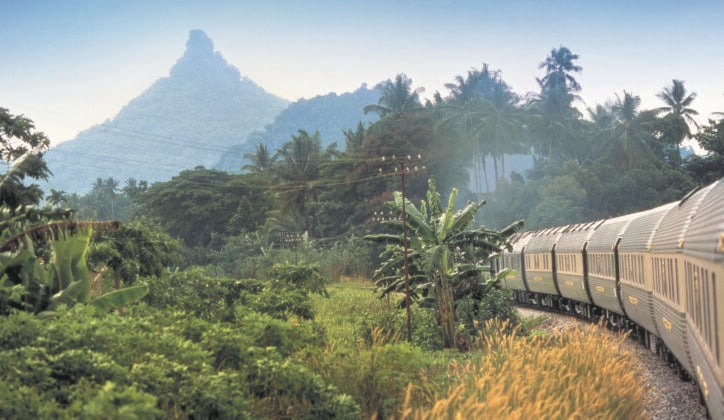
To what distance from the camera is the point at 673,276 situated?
1323 centimetres

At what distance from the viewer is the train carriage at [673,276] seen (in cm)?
1231

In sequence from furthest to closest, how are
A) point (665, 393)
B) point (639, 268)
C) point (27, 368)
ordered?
1. point (639, 268)
2. point (665, 393)
3. point (27, 368)

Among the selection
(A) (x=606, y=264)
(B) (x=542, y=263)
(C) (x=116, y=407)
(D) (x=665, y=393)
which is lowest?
(D) (x=665, y=393)

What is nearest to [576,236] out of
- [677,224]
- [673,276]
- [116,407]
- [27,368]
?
[677,224]

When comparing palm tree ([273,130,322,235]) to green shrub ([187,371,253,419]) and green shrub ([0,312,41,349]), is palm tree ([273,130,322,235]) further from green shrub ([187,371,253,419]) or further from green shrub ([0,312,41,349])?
green shrub ([187,371,253,419])

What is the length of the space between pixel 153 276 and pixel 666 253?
32.8 feet

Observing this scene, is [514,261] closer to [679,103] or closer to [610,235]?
[610,235]

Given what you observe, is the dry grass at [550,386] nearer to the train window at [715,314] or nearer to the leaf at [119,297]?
the train window at [715,314]

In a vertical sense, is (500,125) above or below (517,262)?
above

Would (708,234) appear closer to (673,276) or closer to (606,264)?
(673,276)

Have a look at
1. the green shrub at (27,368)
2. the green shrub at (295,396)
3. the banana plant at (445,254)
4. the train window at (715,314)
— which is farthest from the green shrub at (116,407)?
the banana plant at (445,254)

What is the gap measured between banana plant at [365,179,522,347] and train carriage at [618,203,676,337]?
264 cm

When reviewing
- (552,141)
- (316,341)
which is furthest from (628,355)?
(552,141)

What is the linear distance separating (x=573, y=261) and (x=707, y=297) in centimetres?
1881
